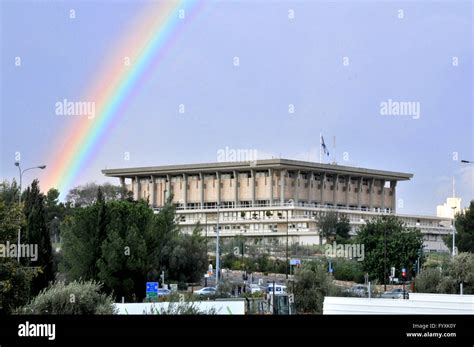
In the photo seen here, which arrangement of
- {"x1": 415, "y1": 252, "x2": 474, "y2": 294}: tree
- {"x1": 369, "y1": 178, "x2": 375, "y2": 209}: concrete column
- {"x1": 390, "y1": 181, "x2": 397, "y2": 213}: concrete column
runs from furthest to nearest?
{"x1": 390, "y1": 181, "x2": 397, "y2": 213}: concrete column, {"x1": 369, "y1": 178, "x2": 375, "y2": 209}: concrete column, {"x1": 415, "y1": 252, "x2": 474, "y2": 294}: tree

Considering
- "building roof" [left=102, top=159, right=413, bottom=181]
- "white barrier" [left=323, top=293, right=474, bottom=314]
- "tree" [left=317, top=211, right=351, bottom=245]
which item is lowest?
"white barrier" [left=323, top=293, right=474, bottom=314]

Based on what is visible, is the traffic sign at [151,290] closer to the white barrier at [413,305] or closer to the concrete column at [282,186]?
the white barrier at [413,305]

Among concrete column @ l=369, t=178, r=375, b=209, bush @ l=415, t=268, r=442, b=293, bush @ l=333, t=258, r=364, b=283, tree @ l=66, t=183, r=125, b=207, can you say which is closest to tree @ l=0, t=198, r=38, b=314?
bush @ l=415, t=268, r=442, b=293

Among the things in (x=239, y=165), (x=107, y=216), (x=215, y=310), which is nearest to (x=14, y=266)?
(x=215, y=310)

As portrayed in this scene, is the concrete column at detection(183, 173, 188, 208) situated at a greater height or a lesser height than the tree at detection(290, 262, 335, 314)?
greater

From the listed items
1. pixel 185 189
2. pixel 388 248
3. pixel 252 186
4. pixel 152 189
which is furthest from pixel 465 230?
pixel 152 189

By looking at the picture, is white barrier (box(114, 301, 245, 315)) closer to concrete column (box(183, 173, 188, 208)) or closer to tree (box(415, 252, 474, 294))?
tree (box(415, 252, 474, 294))

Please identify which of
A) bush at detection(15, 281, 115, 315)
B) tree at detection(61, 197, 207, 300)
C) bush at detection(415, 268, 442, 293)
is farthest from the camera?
tree at detection(61, 197, 207, 300)
